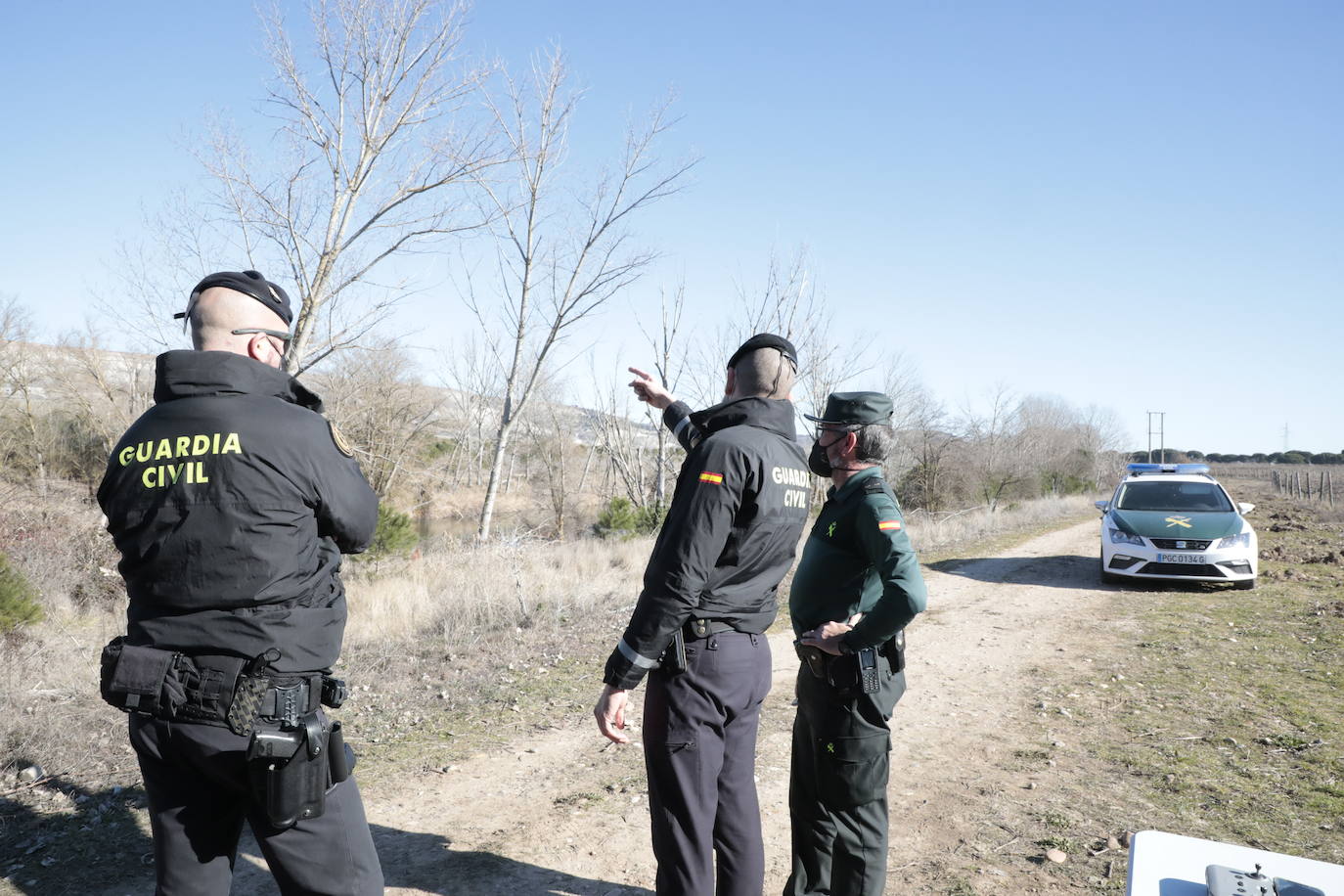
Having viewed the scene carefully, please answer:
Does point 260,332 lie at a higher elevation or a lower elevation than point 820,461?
higher

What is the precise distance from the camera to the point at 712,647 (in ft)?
8.46

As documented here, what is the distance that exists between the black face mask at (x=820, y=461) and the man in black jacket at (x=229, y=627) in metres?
1.76

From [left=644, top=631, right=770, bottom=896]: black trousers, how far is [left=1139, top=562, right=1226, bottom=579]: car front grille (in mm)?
9809

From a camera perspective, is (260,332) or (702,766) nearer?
(260,332)

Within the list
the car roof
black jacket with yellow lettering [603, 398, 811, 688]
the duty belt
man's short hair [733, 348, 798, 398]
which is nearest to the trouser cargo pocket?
black jacket with yellow lettering [603, 398, 811, 688]

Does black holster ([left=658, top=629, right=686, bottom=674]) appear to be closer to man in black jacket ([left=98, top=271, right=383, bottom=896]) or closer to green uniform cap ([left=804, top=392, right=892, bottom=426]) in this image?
man in black jacket ([left=98, top=271, right=383, bottom=896])

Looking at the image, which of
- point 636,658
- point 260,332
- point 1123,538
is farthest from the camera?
point 1123,538

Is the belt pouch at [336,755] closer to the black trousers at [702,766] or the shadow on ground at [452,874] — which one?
the black trousers at [702,766]

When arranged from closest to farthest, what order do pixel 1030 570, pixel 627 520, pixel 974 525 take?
pixel 1030 570 < pixel 974 525 < pixel 627 520

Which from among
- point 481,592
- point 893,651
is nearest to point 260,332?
point 893,651

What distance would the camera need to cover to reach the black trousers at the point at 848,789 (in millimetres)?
2844

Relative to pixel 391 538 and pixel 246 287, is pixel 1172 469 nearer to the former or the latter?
pixel 246 287

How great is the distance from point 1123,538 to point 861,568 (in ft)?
31.6

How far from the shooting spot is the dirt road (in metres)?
3.46
